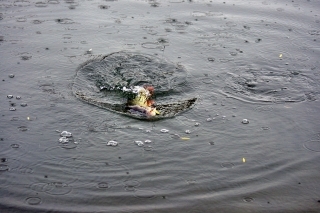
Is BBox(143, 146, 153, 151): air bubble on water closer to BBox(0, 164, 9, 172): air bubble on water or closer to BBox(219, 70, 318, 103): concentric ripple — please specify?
BBox(0, 164, 9, 172): air bubble on water

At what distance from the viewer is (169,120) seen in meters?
7.80

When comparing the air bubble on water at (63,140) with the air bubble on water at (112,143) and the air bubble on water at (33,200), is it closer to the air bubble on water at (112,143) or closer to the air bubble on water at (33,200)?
the air bubble on water at (112,143)

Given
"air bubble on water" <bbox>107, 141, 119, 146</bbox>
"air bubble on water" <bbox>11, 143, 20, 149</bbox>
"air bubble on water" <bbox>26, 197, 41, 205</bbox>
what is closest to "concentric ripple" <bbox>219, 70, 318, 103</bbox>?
"air bubble on water" <bbox>107, 141, 119, 146</bbox>

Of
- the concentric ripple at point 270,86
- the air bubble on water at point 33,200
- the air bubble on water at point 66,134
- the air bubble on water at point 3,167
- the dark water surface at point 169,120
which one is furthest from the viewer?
the concentric ripple at point 270,86

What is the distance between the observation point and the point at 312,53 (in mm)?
10438

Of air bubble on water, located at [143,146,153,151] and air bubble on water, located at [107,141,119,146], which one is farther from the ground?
air bubble on water, located at [107,141,119,146]

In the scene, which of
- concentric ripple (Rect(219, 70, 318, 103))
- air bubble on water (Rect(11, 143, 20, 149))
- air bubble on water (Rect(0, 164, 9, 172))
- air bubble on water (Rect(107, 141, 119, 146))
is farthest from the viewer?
concentric ripple (Rect(219, 70, 318, 103))

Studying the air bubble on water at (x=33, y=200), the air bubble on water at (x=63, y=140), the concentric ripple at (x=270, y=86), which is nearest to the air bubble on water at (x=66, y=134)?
the air bubble on water at (x=63, y=140)

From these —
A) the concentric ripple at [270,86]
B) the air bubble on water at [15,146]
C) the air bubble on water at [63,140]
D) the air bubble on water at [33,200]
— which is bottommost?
the air bubble on water at [33,200]

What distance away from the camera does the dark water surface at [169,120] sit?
6.15m

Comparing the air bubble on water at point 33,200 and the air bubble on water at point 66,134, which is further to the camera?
the air bubble on water at point 66,134

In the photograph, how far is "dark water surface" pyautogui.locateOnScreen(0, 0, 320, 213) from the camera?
615cm

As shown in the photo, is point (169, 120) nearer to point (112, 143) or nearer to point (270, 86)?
point (112, 143)

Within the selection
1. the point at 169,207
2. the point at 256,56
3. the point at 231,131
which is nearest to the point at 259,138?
the point at 231,131
